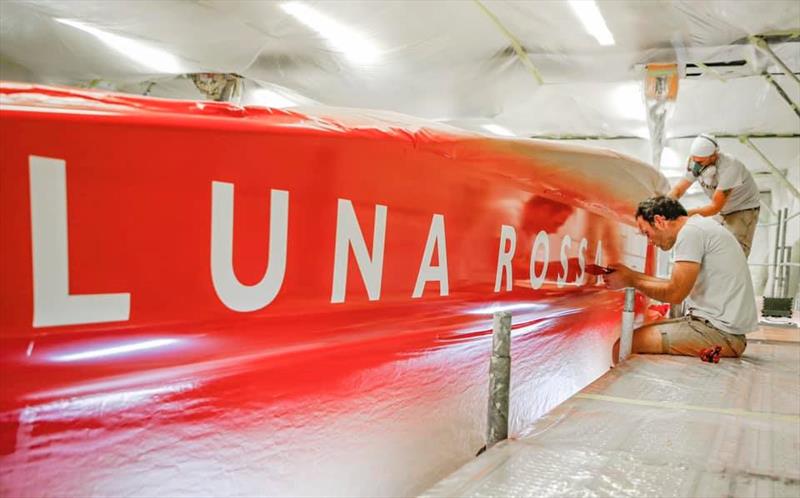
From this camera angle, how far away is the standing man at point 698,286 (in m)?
2.02

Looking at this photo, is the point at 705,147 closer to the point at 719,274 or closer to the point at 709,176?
the point at 709,176

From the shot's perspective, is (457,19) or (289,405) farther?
(457,19)

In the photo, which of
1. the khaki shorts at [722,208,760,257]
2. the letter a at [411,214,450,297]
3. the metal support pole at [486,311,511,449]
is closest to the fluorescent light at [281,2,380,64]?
the khaki shorts at [722,208,760,257]

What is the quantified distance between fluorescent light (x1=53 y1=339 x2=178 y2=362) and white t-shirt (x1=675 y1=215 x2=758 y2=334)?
68.7 inches

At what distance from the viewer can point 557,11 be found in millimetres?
3633

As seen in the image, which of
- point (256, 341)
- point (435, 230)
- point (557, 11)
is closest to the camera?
point (256, 341)

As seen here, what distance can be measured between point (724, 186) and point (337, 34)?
2.56 metres

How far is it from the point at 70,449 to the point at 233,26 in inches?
142

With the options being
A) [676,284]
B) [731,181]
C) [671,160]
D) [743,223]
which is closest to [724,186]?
[731,181]

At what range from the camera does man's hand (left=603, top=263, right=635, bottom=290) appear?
235 cm

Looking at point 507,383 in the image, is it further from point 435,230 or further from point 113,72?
point 113,72

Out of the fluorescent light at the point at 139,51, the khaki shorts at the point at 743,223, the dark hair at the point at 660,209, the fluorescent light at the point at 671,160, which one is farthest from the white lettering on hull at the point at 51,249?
the fluorescent light at the point at 671,160

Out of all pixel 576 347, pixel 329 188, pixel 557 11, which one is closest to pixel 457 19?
pixel 557 11

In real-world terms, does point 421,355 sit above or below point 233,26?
below
